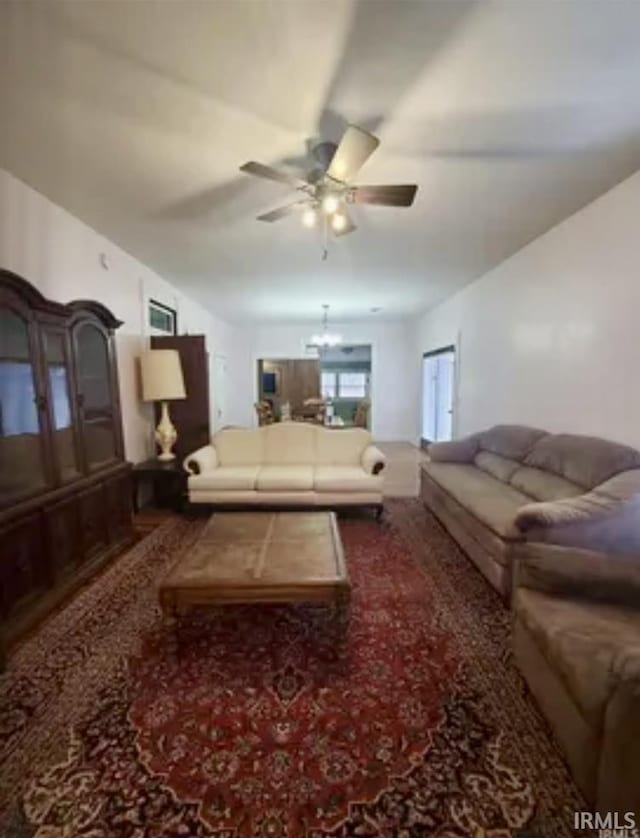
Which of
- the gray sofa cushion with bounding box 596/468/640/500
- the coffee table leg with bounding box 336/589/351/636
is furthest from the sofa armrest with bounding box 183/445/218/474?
the gray sofa cushion with bounding box 596/468/640/500

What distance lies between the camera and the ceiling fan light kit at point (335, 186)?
2.13 metres

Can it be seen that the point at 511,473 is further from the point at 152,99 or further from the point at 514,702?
the point at 152,99

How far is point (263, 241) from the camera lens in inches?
160

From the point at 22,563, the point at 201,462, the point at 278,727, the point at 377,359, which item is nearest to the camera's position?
the point at 278,727

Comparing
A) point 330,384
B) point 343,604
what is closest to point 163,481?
point 343,604

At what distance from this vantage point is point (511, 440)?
414 cm

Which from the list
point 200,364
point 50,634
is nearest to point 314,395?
point 200,364

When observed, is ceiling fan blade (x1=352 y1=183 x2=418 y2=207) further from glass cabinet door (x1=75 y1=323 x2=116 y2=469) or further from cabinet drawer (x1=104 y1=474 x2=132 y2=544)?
cabinet drawer (x1=104 y1=474 x2=132 y2=544)

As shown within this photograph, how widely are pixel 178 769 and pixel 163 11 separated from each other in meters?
2.66

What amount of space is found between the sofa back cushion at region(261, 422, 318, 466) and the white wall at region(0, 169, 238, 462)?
4.56 ft

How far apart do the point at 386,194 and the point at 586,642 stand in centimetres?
226

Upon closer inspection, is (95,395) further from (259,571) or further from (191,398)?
(259,571)

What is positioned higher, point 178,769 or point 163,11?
point 163,11

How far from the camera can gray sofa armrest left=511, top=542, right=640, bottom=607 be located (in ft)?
5.56
